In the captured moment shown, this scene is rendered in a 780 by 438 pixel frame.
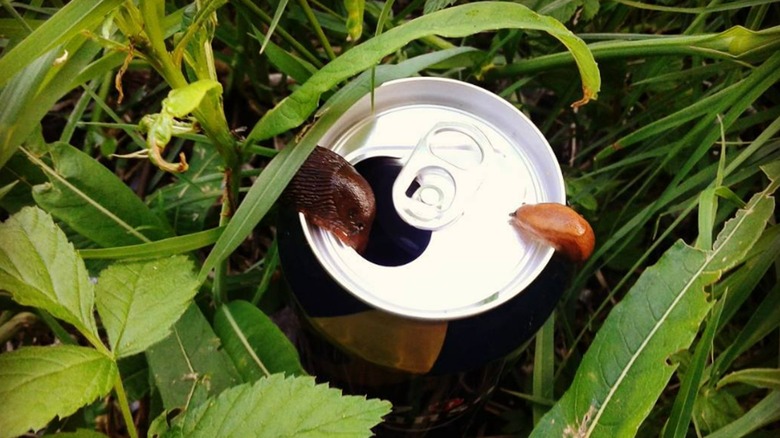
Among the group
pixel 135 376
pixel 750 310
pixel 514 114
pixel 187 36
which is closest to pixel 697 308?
pixel 514 114

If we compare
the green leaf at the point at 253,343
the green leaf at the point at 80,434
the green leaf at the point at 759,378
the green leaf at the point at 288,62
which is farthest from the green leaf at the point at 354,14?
the green leaf at the point at 759,378

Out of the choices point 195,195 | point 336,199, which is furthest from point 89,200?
point 336,199

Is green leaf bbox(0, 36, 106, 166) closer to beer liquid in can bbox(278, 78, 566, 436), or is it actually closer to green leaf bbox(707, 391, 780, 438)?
beer liquid in can bbox(278, 78, 566, 436)

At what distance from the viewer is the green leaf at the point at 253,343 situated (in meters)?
0.79

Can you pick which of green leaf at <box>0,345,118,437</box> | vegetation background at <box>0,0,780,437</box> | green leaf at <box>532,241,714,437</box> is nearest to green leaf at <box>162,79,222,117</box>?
vegetation background at <box>0,0,780,437</box>

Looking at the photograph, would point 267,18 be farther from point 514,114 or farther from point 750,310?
point 750,310

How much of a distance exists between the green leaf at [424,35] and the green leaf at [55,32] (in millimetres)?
177

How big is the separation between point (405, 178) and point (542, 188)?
136 mm

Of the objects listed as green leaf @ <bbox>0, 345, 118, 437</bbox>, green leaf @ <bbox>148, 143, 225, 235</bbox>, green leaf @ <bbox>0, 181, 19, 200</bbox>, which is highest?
green leaf @ <bbox>0, 181, 19, 200</bbox>

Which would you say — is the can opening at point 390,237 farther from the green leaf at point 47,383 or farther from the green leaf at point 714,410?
the green leaf at point 714,410

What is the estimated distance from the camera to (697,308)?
703 mm

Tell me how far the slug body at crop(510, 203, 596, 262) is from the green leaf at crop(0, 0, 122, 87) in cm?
40

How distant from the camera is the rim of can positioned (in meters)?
0.65

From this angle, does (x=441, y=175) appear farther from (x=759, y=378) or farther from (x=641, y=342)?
(x=759, y=378)
